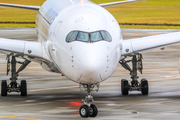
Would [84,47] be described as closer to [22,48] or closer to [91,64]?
[91,64]

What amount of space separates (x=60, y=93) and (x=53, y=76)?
6.12 metres

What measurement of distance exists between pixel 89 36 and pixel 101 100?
18.4ft

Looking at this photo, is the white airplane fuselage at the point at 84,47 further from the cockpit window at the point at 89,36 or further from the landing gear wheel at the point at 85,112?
the landing gear wheel at the point at 85,112

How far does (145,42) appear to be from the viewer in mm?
23719

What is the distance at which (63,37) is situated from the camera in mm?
18656

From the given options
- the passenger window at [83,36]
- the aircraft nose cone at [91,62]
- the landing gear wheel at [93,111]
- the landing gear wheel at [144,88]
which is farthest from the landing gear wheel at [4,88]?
the aircraft nose cone at [91,62]

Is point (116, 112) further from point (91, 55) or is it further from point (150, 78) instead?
point (150, 78)

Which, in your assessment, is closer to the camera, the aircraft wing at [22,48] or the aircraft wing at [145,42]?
the aircraft wing at [22,48]

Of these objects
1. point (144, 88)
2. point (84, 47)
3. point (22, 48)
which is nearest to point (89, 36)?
point (84, 47)

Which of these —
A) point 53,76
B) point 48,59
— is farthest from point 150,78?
point 48,59

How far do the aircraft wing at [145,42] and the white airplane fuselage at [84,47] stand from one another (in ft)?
10.2

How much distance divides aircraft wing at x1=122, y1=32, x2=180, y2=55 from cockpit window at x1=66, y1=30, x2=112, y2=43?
14.1 ft

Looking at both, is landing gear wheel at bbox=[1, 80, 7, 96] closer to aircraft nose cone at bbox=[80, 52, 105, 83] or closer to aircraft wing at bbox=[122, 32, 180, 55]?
aircraft wing at bbox=[122, 32, 180, 55]

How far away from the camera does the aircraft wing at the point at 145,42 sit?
74.6ft
